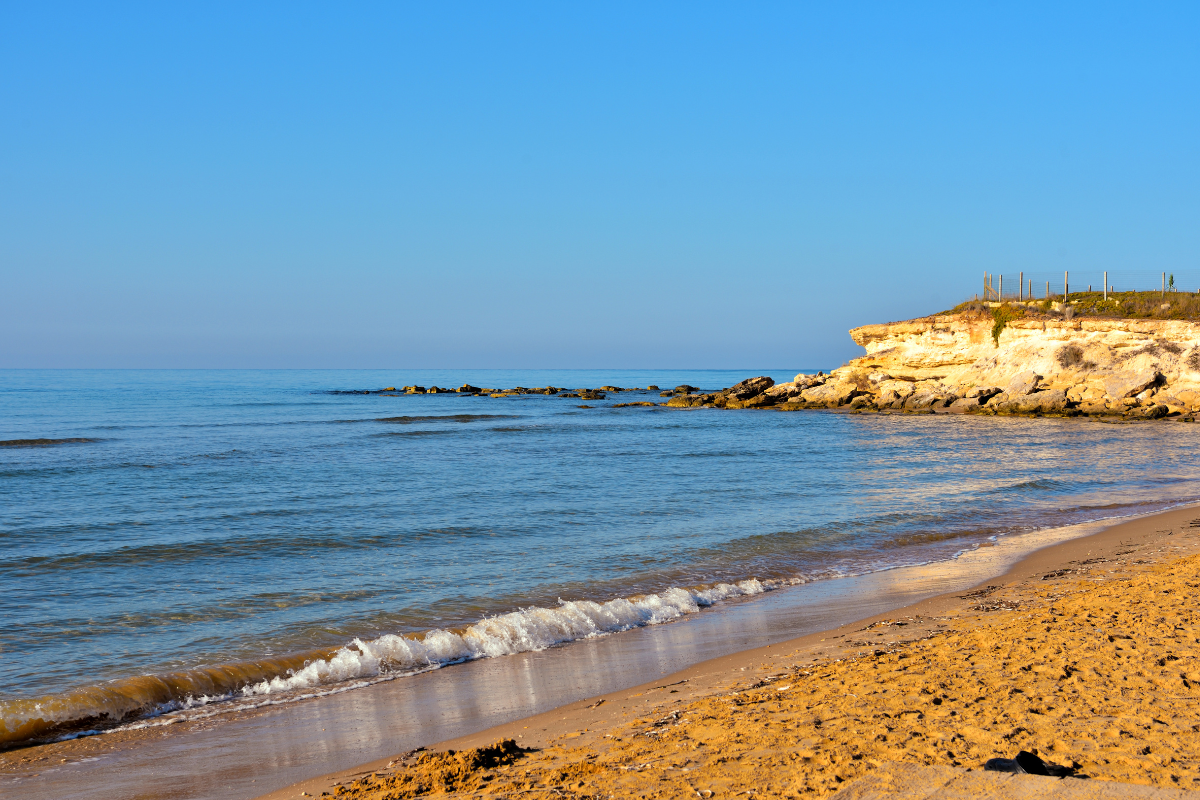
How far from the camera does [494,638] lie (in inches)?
300

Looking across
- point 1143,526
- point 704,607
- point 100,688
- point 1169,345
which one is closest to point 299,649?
point 100,688

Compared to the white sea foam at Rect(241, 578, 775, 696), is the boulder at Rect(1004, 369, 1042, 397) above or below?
above

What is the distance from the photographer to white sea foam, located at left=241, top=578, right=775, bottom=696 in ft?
22.5

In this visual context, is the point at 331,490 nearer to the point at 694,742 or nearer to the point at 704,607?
the point at 704,607

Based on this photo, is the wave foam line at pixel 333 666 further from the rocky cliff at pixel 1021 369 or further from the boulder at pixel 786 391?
the boulder at pixel 786 391

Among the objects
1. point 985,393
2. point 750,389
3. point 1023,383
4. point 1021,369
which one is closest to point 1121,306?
point 1021,369

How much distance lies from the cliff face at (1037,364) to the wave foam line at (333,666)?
36.8m

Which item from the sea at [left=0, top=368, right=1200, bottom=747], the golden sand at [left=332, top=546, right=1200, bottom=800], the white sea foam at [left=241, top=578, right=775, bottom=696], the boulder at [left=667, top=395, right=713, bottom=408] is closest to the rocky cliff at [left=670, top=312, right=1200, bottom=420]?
the boulder at [left=667, top=395, right=713, bottom=408]

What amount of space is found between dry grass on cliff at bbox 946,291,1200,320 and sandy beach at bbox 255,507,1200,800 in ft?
129

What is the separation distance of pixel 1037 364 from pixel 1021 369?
36.2 inches

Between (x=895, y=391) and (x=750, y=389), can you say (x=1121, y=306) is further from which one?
(x=750, y=389)

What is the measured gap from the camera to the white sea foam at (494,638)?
22.5 ft

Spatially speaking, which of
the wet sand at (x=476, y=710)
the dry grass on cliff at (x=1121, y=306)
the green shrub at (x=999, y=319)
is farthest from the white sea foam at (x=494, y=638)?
the dry grass on cliff at (x=1121, y=306)

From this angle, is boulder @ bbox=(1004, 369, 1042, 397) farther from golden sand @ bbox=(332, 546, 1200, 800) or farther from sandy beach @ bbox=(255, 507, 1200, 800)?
golden sand @ bbox=(332, 546, 1200, 800)
